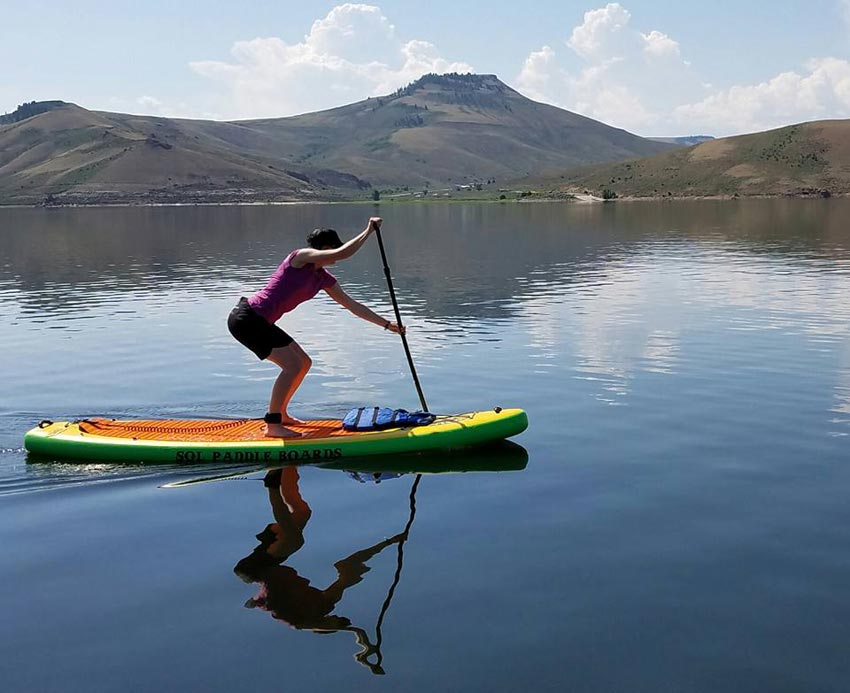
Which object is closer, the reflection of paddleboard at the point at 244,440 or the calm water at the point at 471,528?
the calm water at the point at 471,528

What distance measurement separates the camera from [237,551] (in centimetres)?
1091

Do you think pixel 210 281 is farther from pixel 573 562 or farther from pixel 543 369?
pixel 573 562

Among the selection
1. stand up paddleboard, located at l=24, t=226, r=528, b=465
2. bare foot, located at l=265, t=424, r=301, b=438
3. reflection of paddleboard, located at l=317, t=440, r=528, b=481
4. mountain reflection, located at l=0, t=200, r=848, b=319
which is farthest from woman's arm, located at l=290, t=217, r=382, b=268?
mountain reflection, located at l=0, t=200, r=848, b=319

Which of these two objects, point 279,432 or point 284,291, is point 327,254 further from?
point 279,432

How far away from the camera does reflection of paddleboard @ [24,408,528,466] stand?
1418 cm

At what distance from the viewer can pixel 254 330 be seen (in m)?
14.2

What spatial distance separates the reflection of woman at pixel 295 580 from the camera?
29.6 ft

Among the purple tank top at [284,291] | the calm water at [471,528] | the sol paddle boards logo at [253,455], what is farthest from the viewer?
the purple tank top at [284,291]

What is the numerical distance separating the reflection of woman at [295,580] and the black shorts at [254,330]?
2887 mm

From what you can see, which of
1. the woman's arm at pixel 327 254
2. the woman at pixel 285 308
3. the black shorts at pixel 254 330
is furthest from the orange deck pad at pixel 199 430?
the woman's arm at pixel 327 254

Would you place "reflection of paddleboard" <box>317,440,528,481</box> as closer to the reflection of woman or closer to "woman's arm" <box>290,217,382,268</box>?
the reflection of woman

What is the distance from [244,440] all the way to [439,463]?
3213 mm

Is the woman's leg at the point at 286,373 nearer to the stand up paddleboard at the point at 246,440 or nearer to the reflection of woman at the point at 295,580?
Answer: the stand up paddleboard at the point at 246,440

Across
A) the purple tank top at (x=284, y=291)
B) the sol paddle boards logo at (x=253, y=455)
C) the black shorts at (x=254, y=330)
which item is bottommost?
the sol paddle boards logo at (x=253, y=455)
